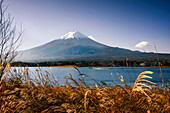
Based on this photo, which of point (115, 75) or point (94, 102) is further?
point (115, 75)

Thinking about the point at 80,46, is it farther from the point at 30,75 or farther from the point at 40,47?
the point at 30,75

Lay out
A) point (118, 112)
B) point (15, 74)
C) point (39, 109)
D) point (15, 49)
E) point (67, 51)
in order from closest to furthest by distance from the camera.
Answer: point (118, 112) → point (39, 109) → point (15, 74) → point (15, 49) → point (67, 51)

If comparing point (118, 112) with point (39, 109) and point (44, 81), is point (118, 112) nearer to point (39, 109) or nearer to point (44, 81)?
point (39, 109)

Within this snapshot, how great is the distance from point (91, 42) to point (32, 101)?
17511 cm

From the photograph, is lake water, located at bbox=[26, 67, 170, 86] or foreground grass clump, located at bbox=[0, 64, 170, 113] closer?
foreground grass clump, located at bbox=[0, 64, 170, 113]

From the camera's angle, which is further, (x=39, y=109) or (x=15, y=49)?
(x=15, y=49)

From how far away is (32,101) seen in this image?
1.92 metres

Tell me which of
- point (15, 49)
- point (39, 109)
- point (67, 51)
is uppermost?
point (67, 51)

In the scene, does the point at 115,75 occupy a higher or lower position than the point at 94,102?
higher

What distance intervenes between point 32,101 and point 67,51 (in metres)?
171

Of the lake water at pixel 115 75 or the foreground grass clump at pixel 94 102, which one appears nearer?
the foreground grass clump at pixel 94 102

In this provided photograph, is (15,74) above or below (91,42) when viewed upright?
below

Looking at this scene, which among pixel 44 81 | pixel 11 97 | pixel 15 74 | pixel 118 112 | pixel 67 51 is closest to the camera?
pixel 118 112

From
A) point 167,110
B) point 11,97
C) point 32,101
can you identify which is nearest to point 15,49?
point 11,97
